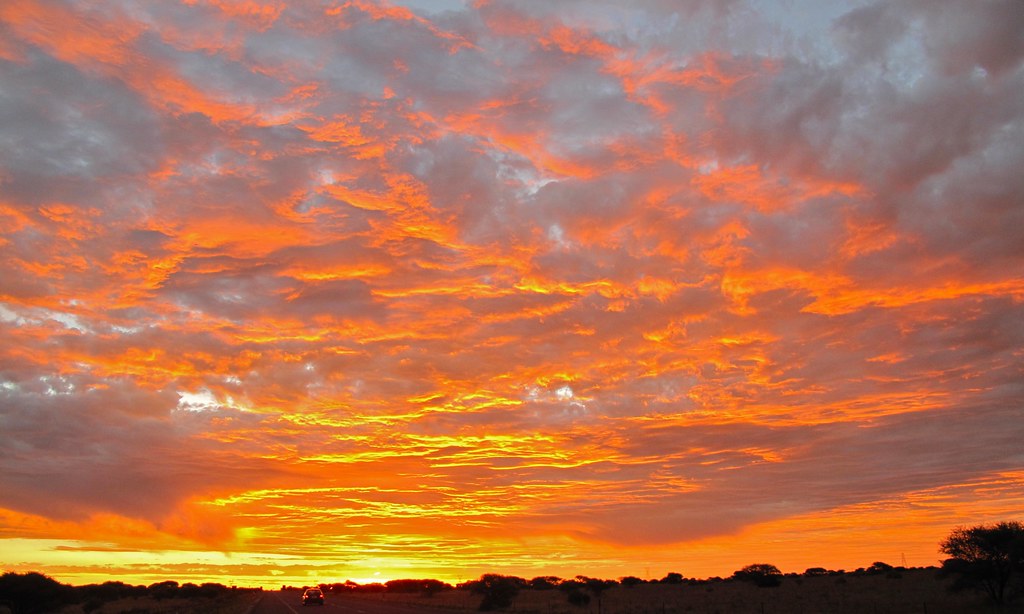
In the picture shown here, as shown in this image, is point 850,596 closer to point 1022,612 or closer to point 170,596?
point 1022,612

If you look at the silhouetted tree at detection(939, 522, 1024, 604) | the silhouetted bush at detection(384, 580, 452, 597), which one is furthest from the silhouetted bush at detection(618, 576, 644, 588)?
the silhouetted tree at detection(939, 522, 1024, 604)

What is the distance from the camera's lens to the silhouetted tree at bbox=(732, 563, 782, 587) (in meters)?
90.7

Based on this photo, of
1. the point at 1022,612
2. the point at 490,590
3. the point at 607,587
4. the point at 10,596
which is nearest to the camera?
the point at 1022,612

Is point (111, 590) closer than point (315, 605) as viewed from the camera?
No

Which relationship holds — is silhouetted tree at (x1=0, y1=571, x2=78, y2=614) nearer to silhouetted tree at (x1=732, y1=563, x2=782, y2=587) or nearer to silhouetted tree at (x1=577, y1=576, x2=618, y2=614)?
silhouetted tree at (x1=577, y1=576, x2=618, y2=614)

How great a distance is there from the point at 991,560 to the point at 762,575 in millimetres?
52286

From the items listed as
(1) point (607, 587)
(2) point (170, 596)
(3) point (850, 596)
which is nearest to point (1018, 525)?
(3) point (850, 596)

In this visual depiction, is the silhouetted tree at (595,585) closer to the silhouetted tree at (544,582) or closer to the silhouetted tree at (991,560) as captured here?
the silhouetted tree at (544,582)

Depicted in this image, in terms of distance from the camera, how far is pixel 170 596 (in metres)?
132

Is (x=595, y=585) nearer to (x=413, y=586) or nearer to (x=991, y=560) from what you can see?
(x=991, y=560)

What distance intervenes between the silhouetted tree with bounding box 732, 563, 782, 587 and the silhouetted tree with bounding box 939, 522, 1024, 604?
1835 inches

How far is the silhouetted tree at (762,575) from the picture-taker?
90688 millimetres

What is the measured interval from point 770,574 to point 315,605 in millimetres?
52558

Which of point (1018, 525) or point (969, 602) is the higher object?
point (1018, 525)
